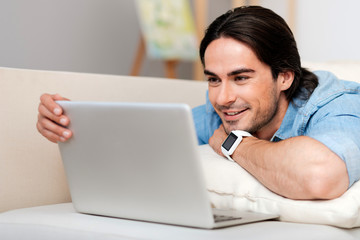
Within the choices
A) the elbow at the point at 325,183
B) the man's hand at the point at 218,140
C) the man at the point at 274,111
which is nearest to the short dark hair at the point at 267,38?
the man at the point at 274,111

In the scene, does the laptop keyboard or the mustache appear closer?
the laptop keyboard

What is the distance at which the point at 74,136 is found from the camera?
3.61ft

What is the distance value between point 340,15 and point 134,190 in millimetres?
2386

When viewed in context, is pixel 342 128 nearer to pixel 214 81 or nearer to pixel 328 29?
pixel 214 81

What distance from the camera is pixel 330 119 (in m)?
1.31

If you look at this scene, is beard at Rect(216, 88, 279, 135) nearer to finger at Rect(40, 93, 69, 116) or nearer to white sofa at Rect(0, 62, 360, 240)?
white sofa at Rect(0, 62, 360, 240)

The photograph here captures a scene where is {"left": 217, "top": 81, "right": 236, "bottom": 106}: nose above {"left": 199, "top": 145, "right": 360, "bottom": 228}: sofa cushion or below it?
above

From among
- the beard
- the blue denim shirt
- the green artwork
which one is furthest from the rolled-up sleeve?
the green artwork

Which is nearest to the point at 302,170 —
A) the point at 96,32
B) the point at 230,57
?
the point at 230,57

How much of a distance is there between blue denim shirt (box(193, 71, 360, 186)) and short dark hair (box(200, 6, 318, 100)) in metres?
0.05

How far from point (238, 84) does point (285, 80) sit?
0.72 feet

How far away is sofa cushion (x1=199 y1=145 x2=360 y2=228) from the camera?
Result: 42.2 inches

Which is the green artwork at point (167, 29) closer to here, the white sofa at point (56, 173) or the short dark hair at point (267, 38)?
the white sofa at point (56, 173)

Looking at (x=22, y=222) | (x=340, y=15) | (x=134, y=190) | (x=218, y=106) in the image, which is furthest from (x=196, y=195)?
(x=340, y=15)
